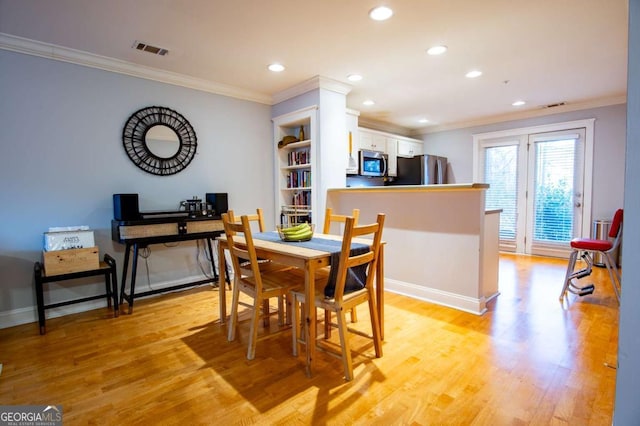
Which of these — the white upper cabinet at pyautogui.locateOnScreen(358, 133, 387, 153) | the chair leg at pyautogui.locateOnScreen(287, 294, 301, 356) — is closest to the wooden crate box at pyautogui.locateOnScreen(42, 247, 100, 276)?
the chair leg at pyautogui.locateOnScreen(287, 294, 301, 356)

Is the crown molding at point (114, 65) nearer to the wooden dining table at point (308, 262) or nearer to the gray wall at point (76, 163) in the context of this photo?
the gray wall at point (76, 163)

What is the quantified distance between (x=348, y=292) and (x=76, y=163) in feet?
9.23

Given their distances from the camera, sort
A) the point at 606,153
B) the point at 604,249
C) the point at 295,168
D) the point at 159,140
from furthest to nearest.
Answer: the point at 606,153 < the point at 295,168 < the point at 159,140 < the point at 604,249

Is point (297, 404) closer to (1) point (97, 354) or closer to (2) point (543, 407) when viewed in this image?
(2) point (543, 407)

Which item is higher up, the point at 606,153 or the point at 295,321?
the point at 606,153

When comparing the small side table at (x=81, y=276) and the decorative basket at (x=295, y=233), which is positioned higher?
the decorative basket at (x=295, y=233)

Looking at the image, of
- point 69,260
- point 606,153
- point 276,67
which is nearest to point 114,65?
point 276,67

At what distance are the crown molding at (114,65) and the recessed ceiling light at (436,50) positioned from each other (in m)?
2.16

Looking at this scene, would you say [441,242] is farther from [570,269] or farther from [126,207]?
[126,207]

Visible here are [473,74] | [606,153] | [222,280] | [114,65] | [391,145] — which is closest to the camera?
[222,280]

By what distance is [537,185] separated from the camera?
537 centimetres

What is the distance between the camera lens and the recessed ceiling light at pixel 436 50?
9.62ft

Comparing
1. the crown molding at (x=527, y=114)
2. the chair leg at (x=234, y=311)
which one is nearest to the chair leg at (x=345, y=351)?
the chair leg at (x=234, y=311)

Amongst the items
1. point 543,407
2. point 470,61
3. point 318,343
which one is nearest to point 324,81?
point 470,61
